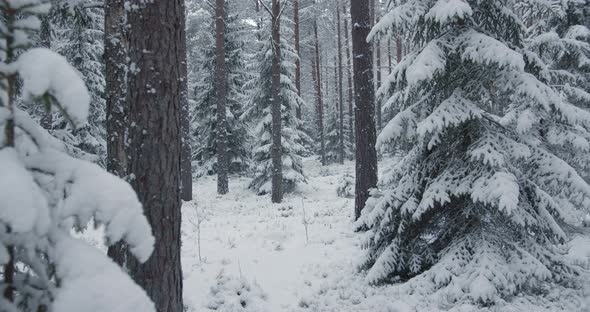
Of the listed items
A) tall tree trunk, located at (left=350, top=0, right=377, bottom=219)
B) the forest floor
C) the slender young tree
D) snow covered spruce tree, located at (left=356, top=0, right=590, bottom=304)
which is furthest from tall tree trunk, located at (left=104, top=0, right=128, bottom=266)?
the slender young tree

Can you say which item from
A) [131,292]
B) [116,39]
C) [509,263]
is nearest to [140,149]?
[116,39]

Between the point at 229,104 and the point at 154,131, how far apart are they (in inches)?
Result: 719

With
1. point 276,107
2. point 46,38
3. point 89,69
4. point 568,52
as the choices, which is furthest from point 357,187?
point 89,69

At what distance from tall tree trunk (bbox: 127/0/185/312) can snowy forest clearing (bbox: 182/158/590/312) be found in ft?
8.90

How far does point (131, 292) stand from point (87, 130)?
1441cm

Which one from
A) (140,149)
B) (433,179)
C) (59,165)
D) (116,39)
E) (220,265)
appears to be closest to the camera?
(59,165)

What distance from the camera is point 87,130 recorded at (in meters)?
13.9

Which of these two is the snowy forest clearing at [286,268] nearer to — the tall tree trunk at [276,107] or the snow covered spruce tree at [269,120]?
the tall tree trunk at [276,107]

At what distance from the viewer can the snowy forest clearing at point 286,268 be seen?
5863mm

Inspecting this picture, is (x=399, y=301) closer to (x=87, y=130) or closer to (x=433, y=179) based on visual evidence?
(x=433, y=179)

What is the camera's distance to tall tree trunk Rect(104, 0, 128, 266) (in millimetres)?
3555

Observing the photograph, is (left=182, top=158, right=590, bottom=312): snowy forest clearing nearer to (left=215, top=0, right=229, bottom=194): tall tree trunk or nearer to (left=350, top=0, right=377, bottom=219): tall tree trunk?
Answer: (left=350, top=0, right=377, bottom=219): tall tree trunk

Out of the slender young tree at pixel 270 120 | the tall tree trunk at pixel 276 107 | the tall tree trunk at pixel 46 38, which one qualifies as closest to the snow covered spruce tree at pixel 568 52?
the tall tree trunk at pixel 276 107

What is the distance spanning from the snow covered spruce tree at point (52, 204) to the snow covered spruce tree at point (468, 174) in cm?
486
